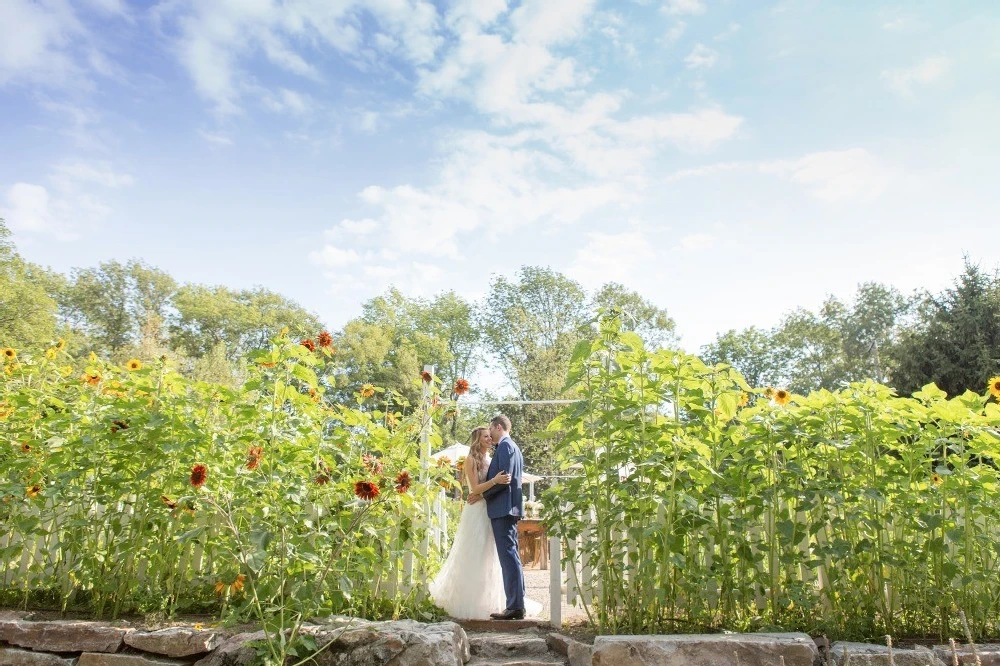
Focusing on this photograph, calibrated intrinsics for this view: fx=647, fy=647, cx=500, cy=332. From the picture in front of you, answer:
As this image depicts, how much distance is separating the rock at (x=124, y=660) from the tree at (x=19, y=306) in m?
19.9

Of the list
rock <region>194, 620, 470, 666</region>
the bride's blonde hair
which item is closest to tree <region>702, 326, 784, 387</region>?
the bride's blonde hair

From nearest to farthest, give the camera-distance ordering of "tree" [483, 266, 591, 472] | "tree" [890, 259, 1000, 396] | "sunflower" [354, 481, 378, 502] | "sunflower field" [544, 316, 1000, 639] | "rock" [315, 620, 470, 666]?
"sunflower" [354, 481, 378, 502]
"rock" [315, 620, 470, 666]
"sunflower field" [544, 316, 1000, 639]
"tree" [890, 259, 1000, 396]
"tree" [483, 266, 591, 472]

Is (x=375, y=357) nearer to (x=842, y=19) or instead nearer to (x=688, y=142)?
(x=688, y=142)

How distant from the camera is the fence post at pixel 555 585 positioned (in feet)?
13.8

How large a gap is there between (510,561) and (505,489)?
52 cm

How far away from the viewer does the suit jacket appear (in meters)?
4.84

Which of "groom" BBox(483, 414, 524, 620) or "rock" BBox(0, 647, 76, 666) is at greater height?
"groom" BBox(483, 414, 524, 620)

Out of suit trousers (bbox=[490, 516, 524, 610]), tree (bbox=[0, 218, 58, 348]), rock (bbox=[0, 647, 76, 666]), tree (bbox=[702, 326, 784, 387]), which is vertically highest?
tree (bbox=[702, 326, 784, 387])

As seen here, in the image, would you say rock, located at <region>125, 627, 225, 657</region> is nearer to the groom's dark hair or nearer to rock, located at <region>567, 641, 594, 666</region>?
rock, located at <region>567, 641, 594, 666</region>

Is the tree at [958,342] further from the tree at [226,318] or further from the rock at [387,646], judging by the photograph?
the tree at [226,318]

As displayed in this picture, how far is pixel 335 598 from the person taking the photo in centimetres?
352

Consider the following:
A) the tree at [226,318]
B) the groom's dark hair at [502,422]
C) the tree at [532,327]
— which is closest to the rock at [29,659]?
the groom's dark hair at [502,422]

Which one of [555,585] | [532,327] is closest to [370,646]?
[555,585]

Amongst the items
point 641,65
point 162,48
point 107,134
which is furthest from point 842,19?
point 107,134
